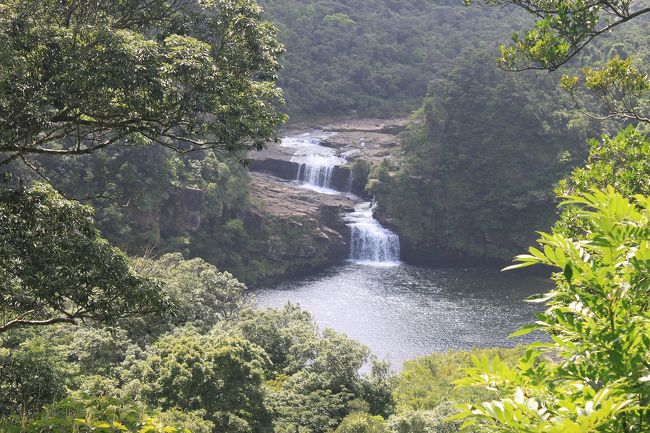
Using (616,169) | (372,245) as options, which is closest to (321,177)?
(372,245)

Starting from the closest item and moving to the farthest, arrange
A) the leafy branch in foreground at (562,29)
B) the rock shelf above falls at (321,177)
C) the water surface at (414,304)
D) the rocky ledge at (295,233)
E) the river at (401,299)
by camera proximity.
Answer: the leafy branch in foreground at (562,29)
the water surface at (414,304)
the river at (401,299)
the rocky ledge at (295,233)
the rock shelf above falls at (321,177)

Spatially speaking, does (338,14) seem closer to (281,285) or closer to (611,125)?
(611,125)

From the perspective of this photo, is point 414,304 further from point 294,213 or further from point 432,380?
point 294,213

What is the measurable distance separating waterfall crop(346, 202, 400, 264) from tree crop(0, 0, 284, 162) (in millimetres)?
33908

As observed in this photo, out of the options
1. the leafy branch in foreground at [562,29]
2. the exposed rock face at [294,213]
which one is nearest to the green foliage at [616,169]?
the leafy branch in foreground at [562,29]

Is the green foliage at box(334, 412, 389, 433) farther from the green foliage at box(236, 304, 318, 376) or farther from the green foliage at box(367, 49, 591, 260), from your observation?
the green foliage at box(367, 49, 591, 260)

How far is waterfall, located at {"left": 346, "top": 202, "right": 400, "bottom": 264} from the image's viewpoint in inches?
1721

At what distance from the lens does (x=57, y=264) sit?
8.45 m

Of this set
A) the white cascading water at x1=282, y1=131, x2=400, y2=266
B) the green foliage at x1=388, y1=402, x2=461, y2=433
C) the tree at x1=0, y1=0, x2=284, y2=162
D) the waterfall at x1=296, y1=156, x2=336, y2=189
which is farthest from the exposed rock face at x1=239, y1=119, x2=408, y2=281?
the tree at x1=0, y1=0, x2=284, y2=162

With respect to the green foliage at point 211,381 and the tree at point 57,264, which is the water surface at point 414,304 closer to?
the green foliage at point 211,381

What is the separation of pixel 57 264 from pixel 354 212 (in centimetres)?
3882

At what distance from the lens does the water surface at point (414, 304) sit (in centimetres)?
2981

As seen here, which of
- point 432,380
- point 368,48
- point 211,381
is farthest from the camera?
point 368,48

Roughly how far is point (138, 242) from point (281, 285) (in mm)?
9749
